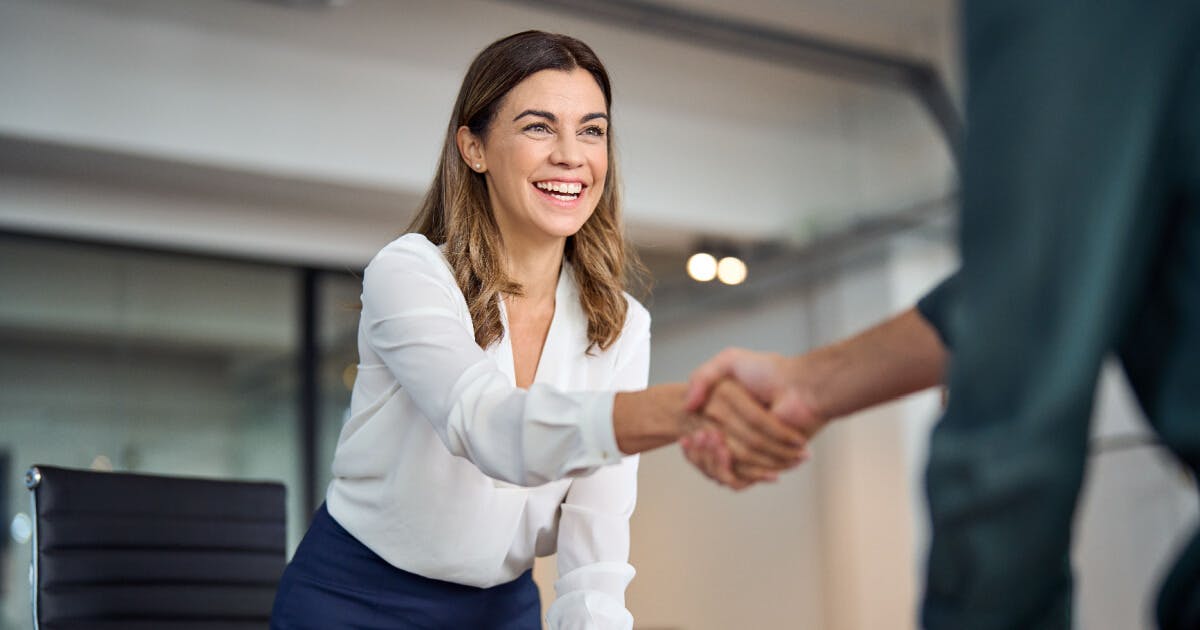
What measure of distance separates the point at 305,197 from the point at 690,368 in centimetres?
222

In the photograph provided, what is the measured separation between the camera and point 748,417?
4.18 feet

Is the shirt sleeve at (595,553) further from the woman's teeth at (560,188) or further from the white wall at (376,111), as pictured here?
the white wall at (376,111)

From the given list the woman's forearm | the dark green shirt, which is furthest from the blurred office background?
the dark green shirt

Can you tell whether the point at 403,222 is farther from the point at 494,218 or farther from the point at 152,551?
the point at 494,218

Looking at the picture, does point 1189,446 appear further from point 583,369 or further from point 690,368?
point 690,368

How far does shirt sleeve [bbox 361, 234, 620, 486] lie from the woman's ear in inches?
9.5

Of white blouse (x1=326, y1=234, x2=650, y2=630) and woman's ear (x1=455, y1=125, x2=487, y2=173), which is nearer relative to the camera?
white blouse (x1=326, y1=234, x2=650, y2=630)

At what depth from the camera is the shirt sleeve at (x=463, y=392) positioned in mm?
1328

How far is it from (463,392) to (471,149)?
0.64 m

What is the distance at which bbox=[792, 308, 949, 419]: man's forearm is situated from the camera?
42.1 inches

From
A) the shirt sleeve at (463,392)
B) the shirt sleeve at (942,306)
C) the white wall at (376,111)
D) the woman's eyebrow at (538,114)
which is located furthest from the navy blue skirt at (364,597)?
the white wall at (376,111)

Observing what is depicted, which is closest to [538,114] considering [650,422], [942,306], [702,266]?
[650,422]

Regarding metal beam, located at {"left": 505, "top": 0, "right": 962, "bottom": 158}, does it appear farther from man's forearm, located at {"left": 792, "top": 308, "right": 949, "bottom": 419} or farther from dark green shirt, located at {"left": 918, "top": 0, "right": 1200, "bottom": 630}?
dark green shirt, located at {"left": 918, "top": 0, "right": 1200, "bottom": 630}

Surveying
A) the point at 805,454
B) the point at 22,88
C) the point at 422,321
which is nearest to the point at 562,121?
the point at 422,321
